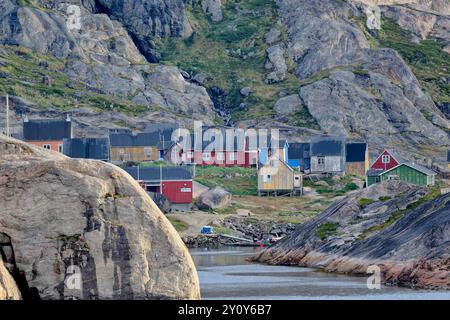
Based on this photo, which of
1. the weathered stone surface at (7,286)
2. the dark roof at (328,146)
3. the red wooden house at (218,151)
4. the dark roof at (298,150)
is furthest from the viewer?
the dark roof at (298,150)

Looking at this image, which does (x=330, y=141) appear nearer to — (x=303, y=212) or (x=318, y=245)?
(x=303, y=212)

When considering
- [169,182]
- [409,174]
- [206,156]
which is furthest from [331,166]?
[169,182]

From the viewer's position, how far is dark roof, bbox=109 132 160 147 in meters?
157

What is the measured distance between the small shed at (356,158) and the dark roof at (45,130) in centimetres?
3663

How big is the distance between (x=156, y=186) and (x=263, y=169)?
17.1m

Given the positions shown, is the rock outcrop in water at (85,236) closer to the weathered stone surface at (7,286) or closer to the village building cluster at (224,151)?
the weathered stone surface at (7,286)

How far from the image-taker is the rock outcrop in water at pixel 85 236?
33.0 metres

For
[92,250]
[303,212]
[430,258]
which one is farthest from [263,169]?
[92,250]

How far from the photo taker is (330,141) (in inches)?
6388

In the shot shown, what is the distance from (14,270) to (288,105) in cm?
16144

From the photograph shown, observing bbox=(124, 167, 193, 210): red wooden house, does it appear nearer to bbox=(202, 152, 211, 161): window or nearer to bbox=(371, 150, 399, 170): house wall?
bbox=(202, 152, 211, 161): window

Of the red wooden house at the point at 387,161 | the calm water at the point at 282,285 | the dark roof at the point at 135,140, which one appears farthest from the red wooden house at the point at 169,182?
the calm water at the point at 282,285
